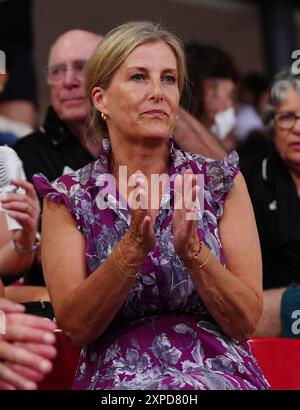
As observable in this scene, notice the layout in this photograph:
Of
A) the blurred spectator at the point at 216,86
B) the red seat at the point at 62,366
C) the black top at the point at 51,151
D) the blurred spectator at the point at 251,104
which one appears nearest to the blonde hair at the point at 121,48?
the red seat at the point at 62,366

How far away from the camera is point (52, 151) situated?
11.0 feet

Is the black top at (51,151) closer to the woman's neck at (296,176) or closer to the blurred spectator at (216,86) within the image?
the blurred spectator at (216,86)

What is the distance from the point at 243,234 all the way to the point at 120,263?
1.23ft

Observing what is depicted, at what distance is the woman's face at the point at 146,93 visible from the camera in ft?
7.07

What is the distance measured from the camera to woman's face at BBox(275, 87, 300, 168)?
328cm

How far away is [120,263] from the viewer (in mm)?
1919

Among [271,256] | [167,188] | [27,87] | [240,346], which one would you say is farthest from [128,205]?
[27,87]

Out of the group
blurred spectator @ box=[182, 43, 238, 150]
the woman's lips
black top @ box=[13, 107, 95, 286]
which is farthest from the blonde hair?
blurred spectator @ box=[182, 43, 238, 150]

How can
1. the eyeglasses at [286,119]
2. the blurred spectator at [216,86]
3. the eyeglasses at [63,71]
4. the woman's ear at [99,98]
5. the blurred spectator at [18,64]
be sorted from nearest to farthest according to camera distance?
1. the woman's ear at [99,98]
2. the eyeglasses at [286,119]
3. the eyeglasses at [63,71]
4. the blurred spectator at [216,86]
5. the blurred spectator at [18,64]

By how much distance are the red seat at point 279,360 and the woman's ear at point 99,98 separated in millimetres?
729

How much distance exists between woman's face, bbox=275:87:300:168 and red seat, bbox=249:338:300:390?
1.08 metres

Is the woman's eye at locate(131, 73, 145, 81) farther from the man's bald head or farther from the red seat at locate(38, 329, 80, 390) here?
the man's bald head
